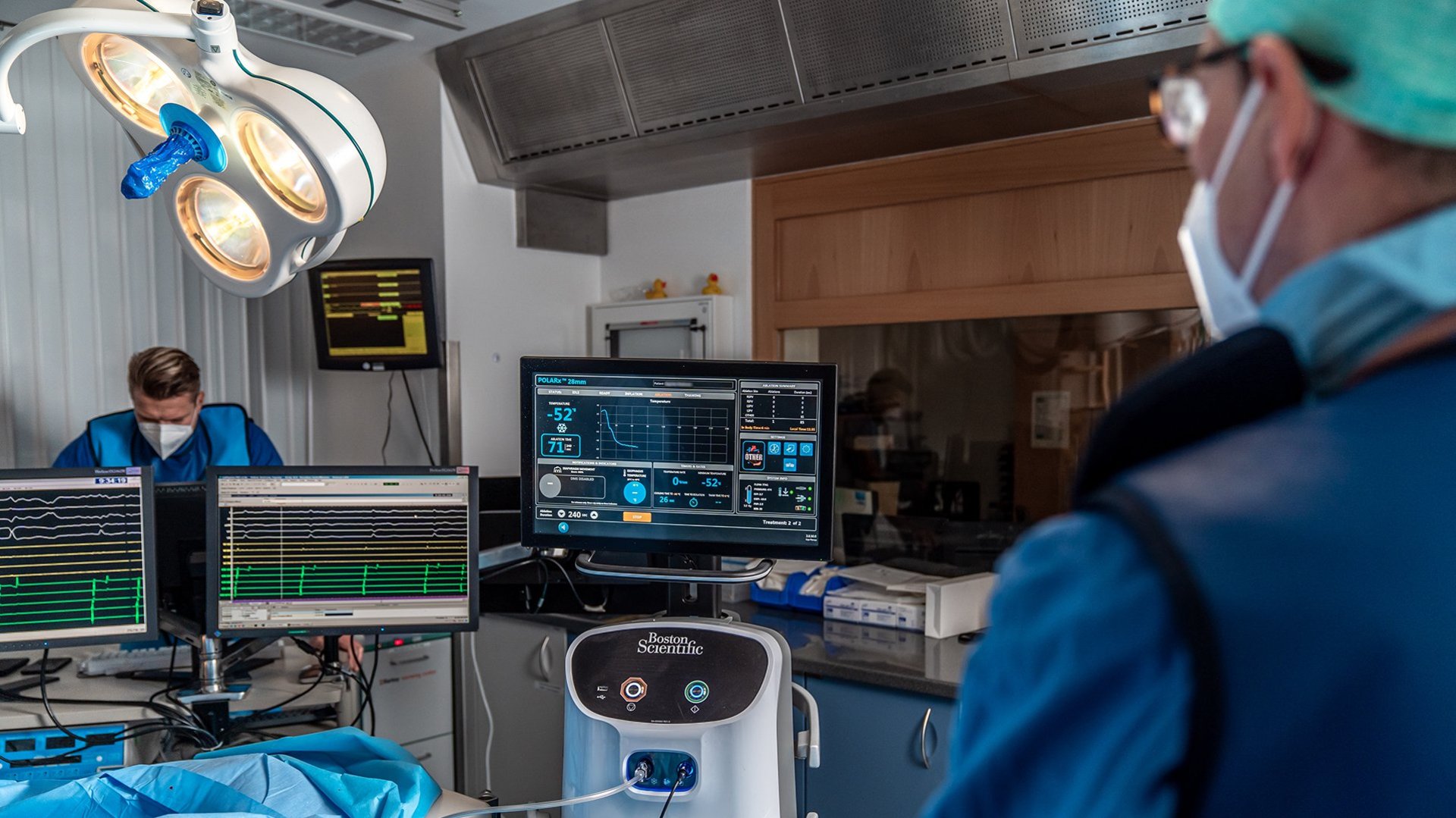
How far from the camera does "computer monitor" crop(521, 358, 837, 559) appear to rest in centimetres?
185

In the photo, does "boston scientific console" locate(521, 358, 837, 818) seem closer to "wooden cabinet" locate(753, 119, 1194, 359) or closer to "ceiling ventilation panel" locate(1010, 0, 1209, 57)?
"ceiling ventilation panel" locate(1010, 0, 1209, 57)

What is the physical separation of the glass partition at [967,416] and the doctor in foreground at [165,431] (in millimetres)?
1786

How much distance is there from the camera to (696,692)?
5.34ft

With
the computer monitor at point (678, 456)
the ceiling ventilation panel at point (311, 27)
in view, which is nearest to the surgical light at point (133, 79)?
the computer monitor at point (678, 456)

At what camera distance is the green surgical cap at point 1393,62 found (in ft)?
1.69

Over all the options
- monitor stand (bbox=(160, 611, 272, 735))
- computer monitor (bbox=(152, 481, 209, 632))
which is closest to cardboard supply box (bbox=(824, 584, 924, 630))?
monitor stand (bbox=(160, 611, 272, 735))

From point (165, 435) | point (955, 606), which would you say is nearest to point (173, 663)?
point (165, 435)

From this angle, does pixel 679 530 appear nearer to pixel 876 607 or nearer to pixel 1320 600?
pixel 876 607

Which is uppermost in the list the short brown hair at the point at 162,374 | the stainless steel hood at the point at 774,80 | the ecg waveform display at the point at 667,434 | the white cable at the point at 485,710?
the stainless steel hood at the point at 774,80

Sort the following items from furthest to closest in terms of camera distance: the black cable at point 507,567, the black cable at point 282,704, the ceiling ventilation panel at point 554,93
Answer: the ceiling ventilation panel at point 554,93
the black cable at point 507,567
the black cable at point 282,704

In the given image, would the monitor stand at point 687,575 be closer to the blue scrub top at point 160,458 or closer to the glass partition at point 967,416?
the glass partition at point 967,416

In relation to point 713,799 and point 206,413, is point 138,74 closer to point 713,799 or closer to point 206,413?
point 713,799

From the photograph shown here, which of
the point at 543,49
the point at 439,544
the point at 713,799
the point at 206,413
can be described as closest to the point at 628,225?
the point at 543,49

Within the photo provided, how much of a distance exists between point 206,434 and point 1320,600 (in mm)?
3236
